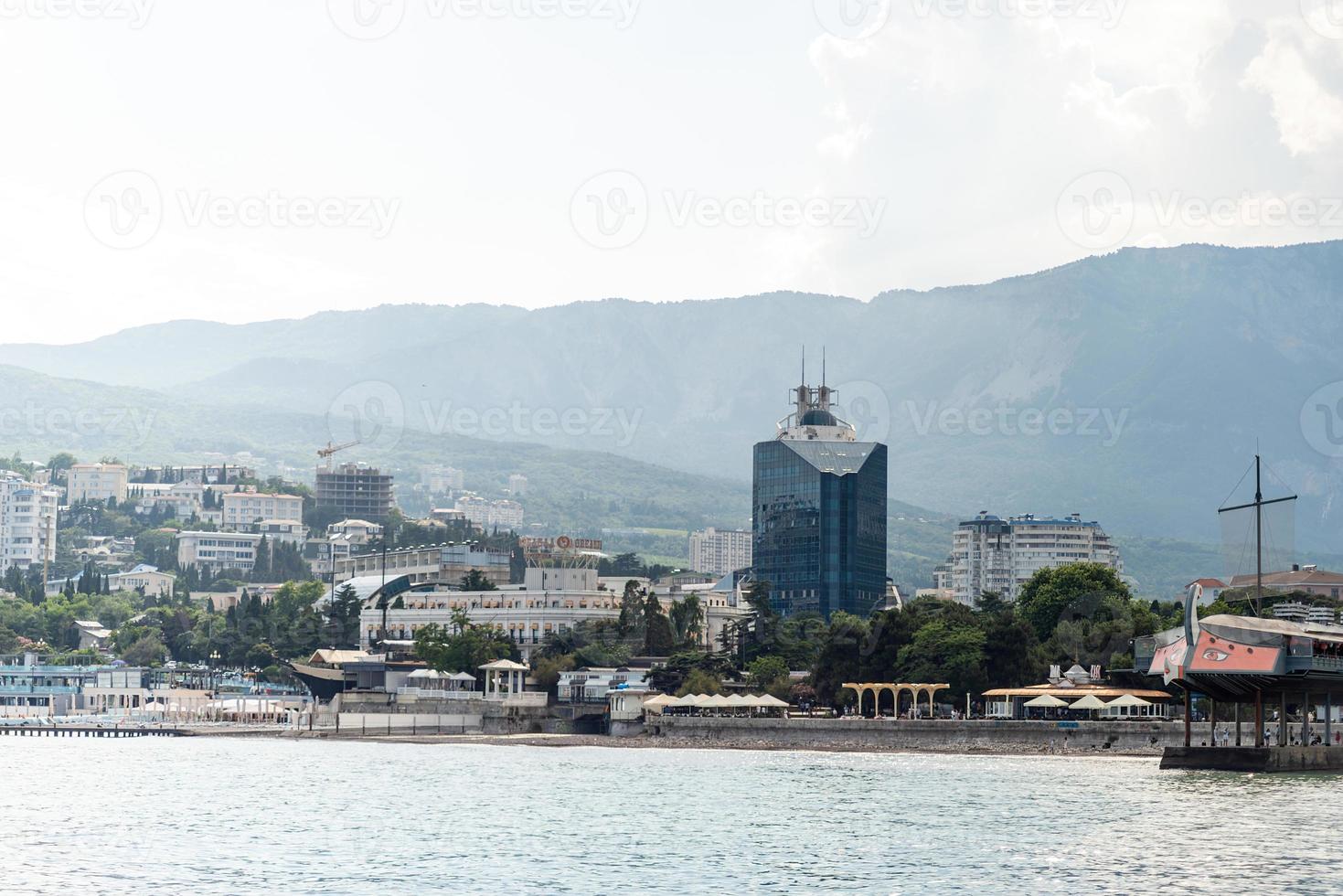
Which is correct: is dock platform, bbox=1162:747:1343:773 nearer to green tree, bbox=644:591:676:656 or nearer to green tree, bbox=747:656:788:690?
green tree, bbox=747:656:788:690

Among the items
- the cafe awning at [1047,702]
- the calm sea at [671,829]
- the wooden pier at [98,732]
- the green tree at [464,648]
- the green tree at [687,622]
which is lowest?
the wooden pier at [98,732]

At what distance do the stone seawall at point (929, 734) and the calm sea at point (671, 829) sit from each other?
10115mm

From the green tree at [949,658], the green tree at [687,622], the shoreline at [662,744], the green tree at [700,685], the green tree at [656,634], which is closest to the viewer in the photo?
the shoreline at [662,744]

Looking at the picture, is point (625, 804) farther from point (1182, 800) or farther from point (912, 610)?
point (912, 610)

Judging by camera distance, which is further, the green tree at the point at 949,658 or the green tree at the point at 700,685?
the green tree at the point at 700,685

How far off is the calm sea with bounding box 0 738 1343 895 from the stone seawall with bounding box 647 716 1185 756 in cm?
1012

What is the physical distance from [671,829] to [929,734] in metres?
55.5

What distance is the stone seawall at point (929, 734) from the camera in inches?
4304

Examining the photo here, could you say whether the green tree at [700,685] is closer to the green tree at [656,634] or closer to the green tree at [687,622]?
the green tree at [656,634]

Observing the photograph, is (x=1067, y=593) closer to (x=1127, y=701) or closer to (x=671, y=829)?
(x=1127, y=701)

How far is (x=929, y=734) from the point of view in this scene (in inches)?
4592

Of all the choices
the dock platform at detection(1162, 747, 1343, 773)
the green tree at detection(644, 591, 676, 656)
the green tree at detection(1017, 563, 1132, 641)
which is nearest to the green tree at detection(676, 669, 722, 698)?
the green tree at detection(1017, 563, 1132, 641)

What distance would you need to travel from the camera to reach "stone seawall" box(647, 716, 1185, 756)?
109312mm

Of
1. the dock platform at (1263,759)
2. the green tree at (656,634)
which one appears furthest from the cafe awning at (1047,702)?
the green tree at (656,634)
